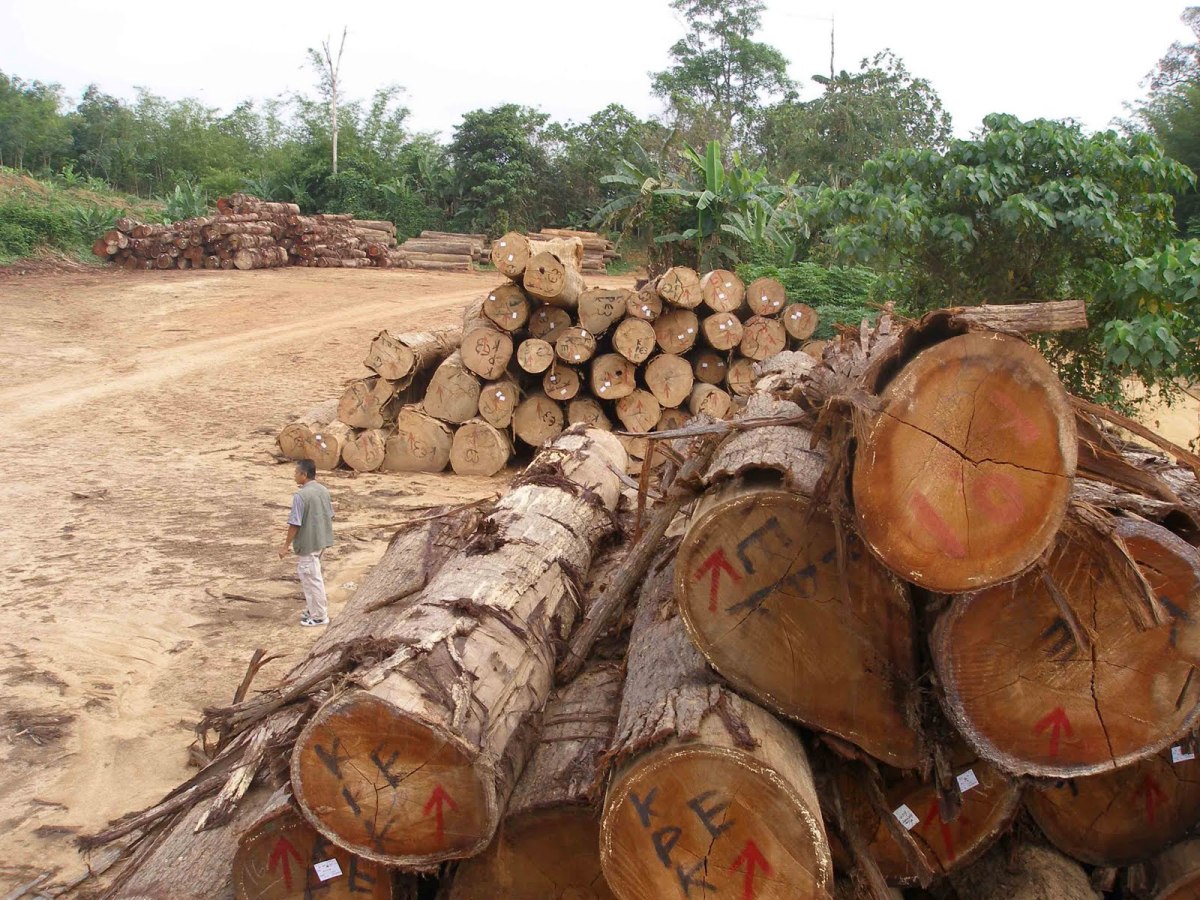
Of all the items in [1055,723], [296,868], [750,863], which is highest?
[1055,723]

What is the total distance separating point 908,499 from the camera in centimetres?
256

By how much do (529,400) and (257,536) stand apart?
136 inches

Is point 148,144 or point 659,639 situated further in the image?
point 148,144

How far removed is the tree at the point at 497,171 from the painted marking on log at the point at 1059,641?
Answer: 89.6 feet

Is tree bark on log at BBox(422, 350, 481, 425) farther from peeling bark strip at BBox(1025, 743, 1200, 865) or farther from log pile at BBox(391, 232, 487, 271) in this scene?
log pile at BBox(391, 232, 487, 271)

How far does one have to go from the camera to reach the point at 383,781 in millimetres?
2996

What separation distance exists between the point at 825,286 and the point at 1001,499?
1306 cm

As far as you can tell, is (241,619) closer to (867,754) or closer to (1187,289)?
(867,754)

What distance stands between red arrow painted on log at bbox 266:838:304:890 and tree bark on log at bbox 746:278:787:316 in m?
8.71

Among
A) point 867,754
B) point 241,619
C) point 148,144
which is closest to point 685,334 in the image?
point 241,619

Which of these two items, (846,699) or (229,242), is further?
(229,242)

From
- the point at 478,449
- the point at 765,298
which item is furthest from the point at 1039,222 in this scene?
the point at 478,449

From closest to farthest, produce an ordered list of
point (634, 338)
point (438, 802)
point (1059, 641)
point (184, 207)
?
point (1059, 641), point (438, 802), point (634, 338), point (184, 207)

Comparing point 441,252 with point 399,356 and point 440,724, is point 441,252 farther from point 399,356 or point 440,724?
point 440,724
